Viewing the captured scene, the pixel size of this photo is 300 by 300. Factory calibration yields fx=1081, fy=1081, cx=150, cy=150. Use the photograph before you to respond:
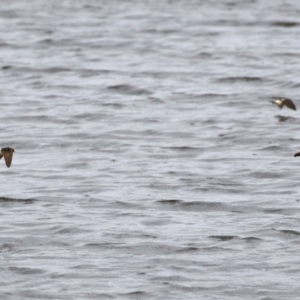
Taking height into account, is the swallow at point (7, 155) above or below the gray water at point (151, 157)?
above

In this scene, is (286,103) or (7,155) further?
(286,103)

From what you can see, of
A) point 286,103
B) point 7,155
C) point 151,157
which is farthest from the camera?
point 286,103

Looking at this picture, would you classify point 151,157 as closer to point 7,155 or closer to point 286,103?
point 7,155

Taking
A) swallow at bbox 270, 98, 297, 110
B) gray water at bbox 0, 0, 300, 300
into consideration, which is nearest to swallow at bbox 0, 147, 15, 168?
gray water at bbox 0, 0, 300, 300

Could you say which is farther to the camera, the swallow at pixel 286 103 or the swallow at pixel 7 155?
the swallow at pixel 286 103

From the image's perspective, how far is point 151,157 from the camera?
1296cm

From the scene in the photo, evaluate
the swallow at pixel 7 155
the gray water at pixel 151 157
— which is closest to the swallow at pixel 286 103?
the gray water at pixel 151 157

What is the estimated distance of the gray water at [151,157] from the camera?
8.72 metres

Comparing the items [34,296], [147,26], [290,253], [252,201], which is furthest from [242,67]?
[34,296]

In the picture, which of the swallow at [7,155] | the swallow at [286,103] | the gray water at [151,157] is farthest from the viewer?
the swallow at [286,103]

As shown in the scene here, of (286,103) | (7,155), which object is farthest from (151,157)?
(286,103)

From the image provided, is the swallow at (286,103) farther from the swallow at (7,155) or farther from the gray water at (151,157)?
the swallow at (7,155)

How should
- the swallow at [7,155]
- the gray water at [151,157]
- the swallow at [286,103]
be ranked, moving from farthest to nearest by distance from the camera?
1. the swallow at [286,103]
2. the swallow at [7,155]
3. the gray water at [151,157]

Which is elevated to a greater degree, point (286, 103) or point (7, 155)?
point (7, 155)
